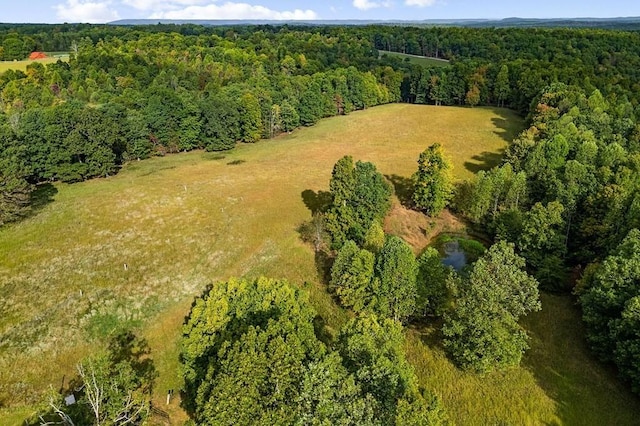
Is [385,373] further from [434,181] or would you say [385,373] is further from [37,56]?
[37,56]

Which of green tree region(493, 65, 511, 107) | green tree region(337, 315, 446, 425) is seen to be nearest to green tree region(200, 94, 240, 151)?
green tree region(337, 315, 446, 425)

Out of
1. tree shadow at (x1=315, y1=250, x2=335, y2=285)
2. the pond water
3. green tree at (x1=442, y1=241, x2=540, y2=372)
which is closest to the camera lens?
green tree at (x1=442, y1=241, x2=540, y2=372)

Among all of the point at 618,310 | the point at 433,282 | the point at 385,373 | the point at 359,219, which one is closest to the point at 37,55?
the point at 359,219

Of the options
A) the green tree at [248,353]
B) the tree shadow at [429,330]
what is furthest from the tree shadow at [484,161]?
the green tree at [248,353]

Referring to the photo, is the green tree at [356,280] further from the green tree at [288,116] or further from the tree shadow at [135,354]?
the green tree at [288,116]

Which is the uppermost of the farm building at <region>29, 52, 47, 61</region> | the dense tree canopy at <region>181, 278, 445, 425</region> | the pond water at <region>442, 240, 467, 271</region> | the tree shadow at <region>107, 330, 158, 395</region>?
the farm building at <region>29, 52, 47, 61</region>

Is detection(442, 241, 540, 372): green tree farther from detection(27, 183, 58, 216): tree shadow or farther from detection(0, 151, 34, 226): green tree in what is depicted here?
detection(27, 183, 58, 216): tree shadow

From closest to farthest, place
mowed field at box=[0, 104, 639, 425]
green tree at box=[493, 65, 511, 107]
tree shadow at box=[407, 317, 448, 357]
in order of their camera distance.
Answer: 1. mowed field at box=[0, 104, 639, 425]
2. tree shadow at box=[407, 317, 448, 357]
3. green tree at box=[493, 65, 511, 107]
